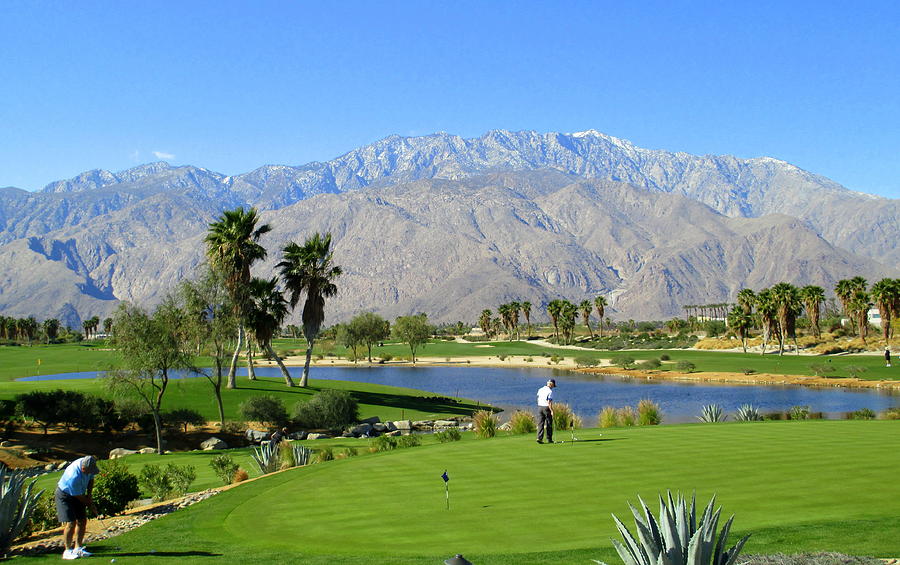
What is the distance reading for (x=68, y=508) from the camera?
35.0 feet

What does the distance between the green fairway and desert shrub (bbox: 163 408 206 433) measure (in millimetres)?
21276

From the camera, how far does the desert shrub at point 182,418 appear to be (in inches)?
1458

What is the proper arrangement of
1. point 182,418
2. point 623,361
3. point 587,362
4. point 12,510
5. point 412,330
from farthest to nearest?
1. point 412,330
2. point 587,362
3. point 623,361
4. point 182,418
5. point 12,510

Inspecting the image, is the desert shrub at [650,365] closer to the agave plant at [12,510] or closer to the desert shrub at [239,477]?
the desert shrub at [239,477]

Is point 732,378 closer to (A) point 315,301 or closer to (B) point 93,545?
(A) point 315,301

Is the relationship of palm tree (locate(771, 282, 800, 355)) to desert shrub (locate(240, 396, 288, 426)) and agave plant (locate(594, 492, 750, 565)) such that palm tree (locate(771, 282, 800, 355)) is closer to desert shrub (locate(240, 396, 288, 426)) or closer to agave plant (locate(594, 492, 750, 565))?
desert shrub (locate(240, 396, 288, 426))

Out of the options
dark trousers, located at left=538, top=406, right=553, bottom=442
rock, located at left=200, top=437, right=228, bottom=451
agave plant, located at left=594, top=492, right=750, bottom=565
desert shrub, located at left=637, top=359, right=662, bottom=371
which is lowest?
desert shrub, located at left=637, top=359, right=662, bottom=371

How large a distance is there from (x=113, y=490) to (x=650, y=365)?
88.2 meters

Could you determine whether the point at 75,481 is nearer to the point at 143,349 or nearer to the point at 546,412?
the point at 546,412

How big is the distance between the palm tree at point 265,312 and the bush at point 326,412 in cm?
888

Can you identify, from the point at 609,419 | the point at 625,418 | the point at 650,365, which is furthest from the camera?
the point at 650,365

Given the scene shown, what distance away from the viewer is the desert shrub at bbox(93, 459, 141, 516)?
13961 millimetres

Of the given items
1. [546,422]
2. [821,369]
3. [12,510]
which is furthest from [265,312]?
[821,369]

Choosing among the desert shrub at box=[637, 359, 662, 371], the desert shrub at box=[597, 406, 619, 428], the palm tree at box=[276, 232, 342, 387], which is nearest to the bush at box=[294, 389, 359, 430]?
the palm tree at box=[276, 232, 342, 387]
